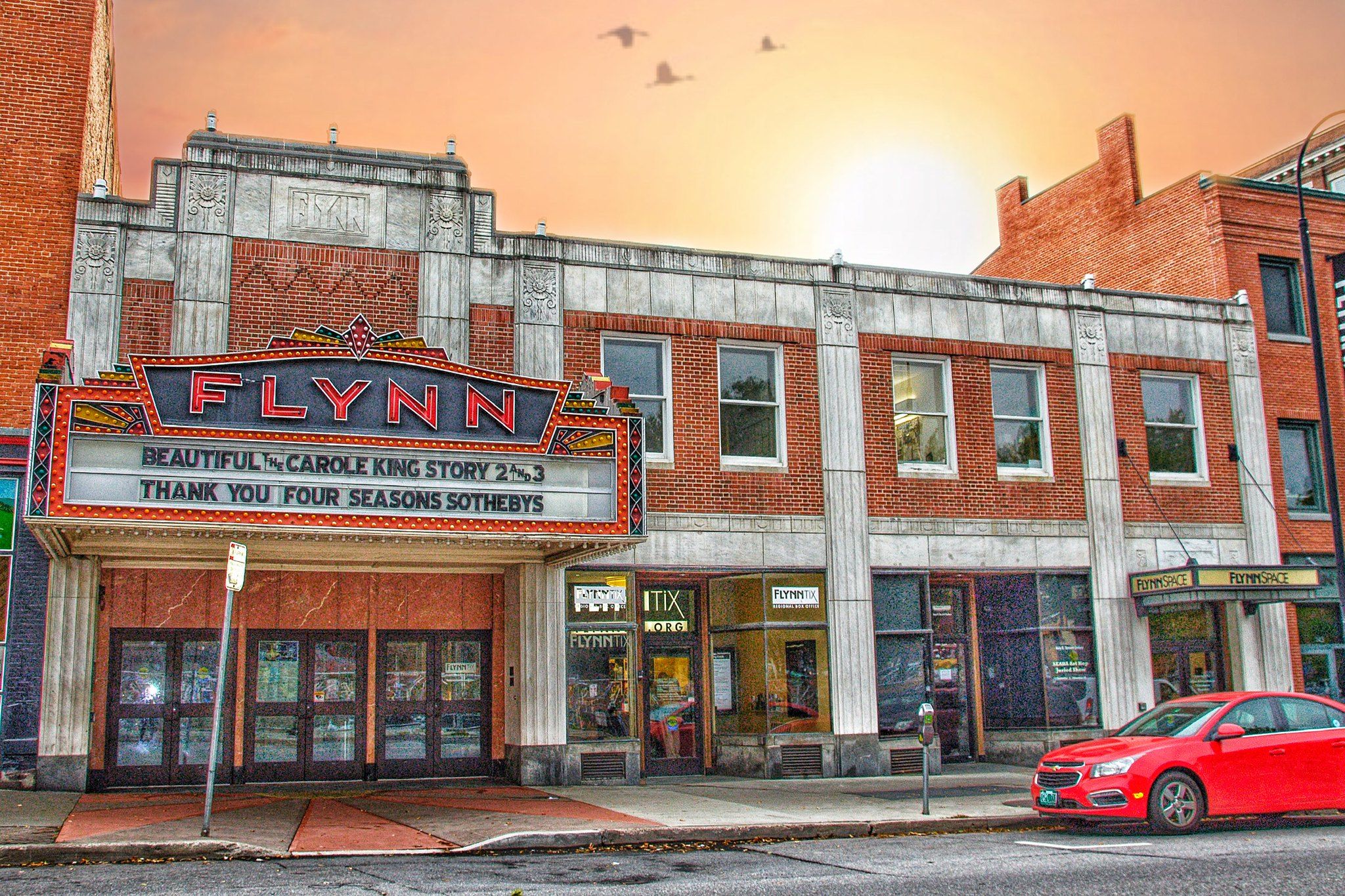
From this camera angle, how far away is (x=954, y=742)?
2116cm

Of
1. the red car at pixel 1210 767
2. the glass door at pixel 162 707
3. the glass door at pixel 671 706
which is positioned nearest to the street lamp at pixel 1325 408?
the red car at pixel 1210 767

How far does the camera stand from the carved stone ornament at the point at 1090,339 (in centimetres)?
2242

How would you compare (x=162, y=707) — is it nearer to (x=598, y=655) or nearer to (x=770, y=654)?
(x=598, y=655)

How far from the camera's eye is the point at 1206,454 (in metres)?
23.0

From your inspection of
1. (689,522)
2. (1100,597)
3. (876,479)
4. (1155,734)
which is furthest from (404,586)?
(1100,597)

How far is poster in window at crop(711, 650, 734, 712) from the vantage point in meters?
19.7

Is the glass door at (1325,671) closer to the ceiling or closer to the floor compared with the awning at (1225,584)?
closer to the floor

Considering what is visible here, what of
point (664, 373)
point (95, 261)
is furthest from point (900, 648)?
point (95, 261)

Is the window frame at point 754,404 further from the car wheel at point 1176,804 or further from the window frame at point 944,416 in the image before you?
the car wheel at point 1176,804

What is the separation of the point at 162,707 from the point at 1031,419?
1517 centimetres

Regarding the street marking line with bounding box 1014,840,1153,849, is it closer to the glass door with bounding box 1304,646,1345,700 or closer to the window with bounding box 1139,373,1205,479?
the window with bounding box 1139,373,1205,479

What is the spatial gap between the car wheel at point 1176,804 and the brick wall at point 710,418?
781 cm

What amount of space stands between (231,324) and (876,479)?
1054cm

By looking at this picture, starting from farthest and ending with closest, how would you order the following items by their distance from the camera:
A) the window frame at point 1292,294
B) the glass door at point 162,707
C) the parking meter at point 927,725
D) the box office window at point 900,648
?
the window frame at point 1292,294, the box office window at point 900,648, the glass door at point 162,707, the parking meter at point 927,725
